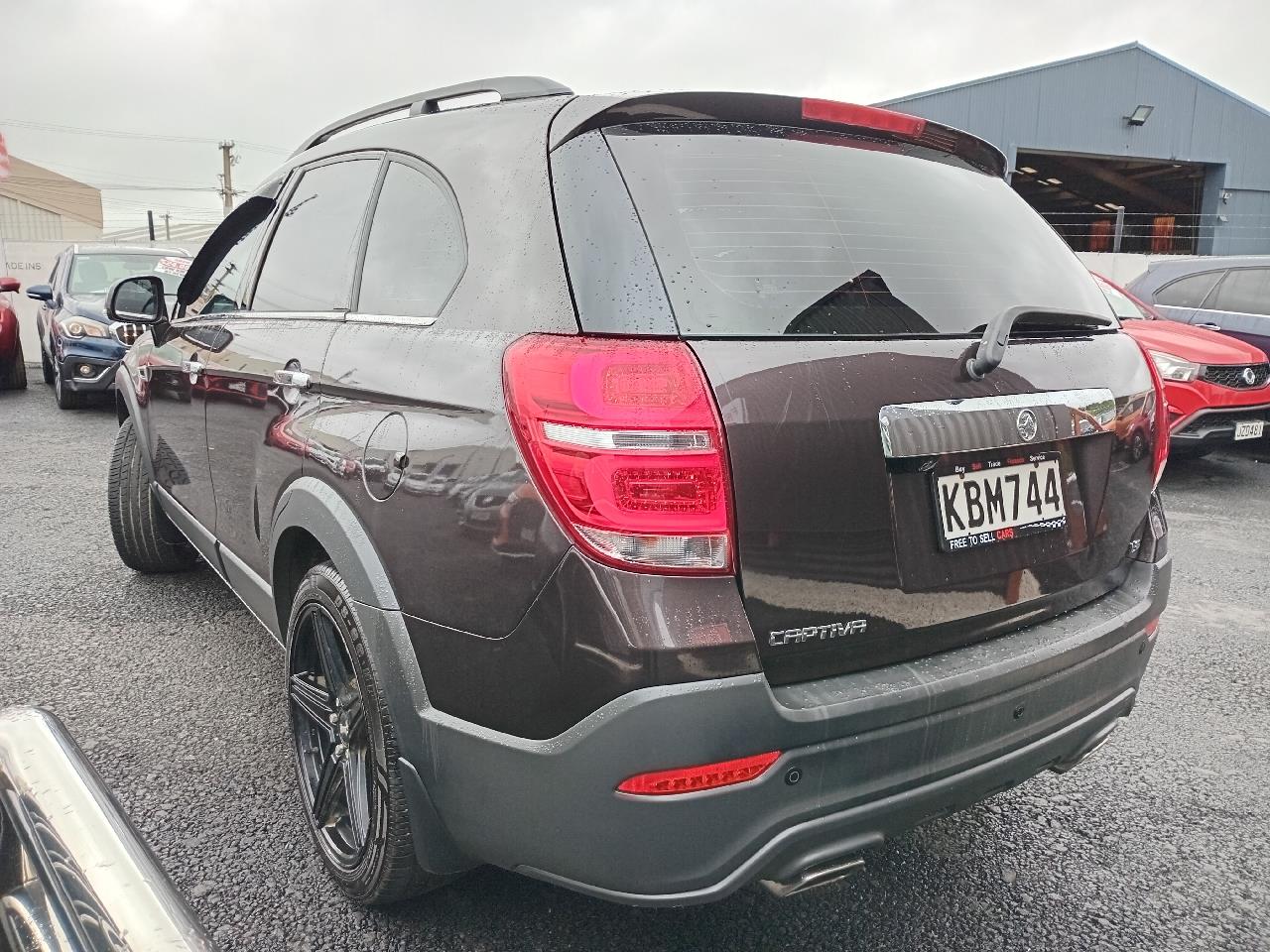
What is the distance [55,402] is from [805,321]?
10.8 metres

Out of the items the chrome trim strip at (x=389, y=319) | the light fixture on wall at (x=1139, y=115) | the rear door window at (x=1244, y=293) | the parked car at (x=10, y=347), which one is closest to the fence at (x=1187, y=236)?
the light fixture on wall at (x=1139, y=115)

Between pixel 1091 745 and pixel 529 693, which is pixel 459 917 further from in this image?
pixel 1091 745

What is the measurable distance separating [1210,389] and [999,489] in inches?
229

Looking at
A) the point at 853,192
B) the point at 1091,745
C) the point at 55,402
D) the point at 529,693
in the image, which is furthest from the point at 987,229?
the point at 55,402

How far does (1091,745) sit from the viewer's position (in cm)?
193

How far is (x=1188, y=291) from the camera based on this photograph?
809cm

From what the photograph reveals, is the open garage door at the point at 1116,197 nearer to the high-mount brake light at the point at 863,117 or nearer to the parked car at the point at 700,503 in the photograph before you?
the high-mount brake light at the point at 863,117

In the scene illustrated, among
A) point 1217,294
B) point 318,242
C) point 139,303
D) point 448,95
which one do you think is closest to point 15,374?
point 139,303

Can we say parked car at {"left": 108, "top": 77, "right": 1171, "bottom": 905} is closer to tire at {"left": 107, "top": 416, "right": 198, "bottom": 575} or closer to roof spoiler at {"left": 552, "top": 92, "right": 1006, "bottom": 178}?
roof spoiler at {"left": 552, "top": 92, "right": 1006, "bottom": 178}

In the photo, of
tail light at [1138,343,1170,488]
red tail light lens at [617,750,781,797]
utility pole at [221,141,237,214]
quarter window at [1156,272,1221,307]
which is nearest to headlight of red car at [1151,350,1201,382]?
quarter window at [1156,272,1221,307]

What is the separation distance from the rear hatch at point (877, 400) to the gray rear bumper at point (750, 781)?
0.07 metres

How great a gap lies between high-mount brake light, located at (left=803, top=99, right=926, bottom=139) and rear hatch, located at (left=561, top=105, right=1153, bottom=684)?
1.0 inches

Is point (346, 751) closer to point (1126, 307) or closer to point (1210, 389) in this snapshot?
point (1210, 389)

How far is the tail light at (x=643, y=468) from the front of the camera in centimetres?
142
